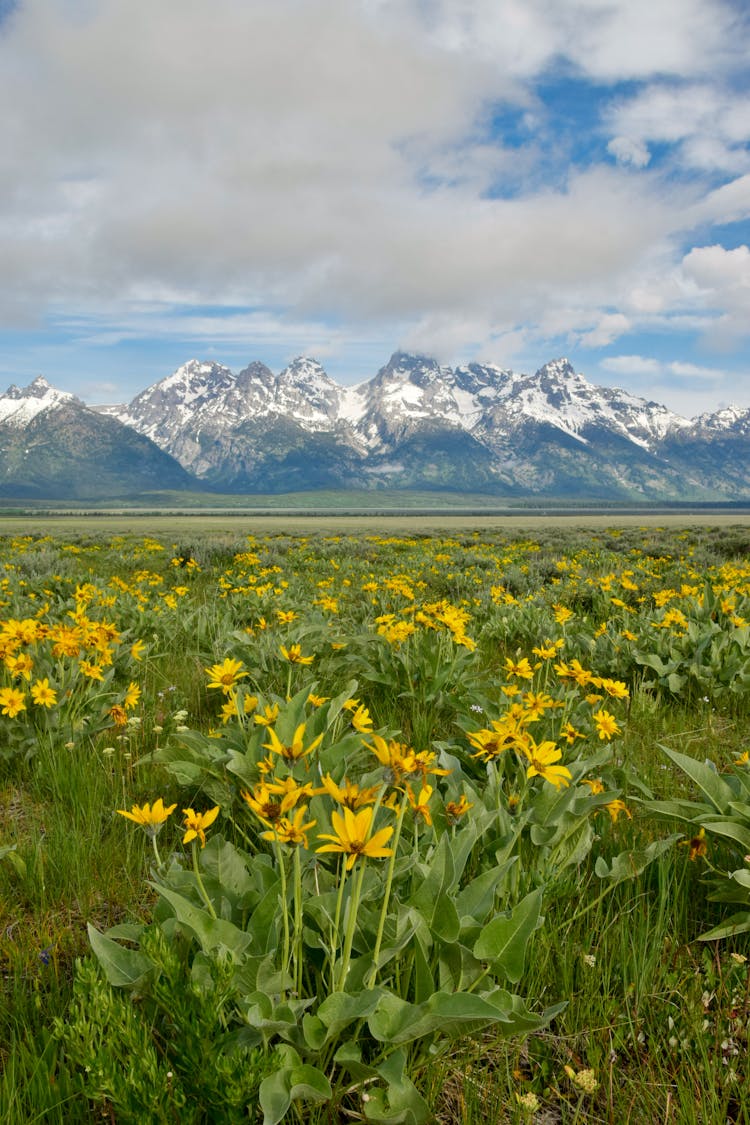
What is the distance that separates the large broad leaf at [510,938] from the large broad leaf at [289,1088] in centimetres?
41

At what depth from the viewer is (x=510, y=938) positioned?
4.36 feet

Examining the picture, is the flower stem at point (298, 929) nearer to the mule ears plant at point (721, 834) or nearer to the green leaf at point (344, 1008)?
the green leaf at point (344, 1008)

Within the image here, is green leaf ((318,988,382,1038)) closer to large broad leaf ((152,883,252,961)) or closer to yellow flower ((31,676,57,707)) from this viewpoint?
large broad leaf ((152,883,252,961))

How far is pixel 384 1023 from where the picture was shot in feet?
3.81

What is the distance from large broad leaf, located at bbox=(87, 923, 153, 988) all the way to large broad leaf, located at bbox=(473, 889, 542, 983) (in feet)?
2.19

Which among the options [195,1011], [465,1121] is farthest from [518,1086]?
[195,1011]

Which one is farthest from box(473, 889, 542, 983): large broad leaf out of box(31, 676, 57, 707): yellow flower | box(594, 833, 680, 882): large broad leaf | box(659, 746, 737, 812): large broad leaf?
box(31, 676, 57, 707): yellow flower

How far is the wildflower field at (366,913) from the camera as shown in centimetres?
109

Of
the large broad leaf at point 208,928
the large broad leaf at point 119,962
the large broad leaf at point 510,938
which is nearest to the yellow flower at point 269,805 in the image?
the large broad leaf at point 208,928

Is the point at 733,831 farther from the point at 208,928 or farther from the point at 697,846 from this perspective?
the point at 208,928

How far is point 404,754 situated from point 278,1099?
57 cm

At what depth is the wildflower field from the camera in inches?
43.1

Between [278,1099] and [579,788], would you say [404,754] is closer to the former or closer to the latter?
[278,1099]

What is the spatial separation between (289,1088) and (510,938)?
50cm
